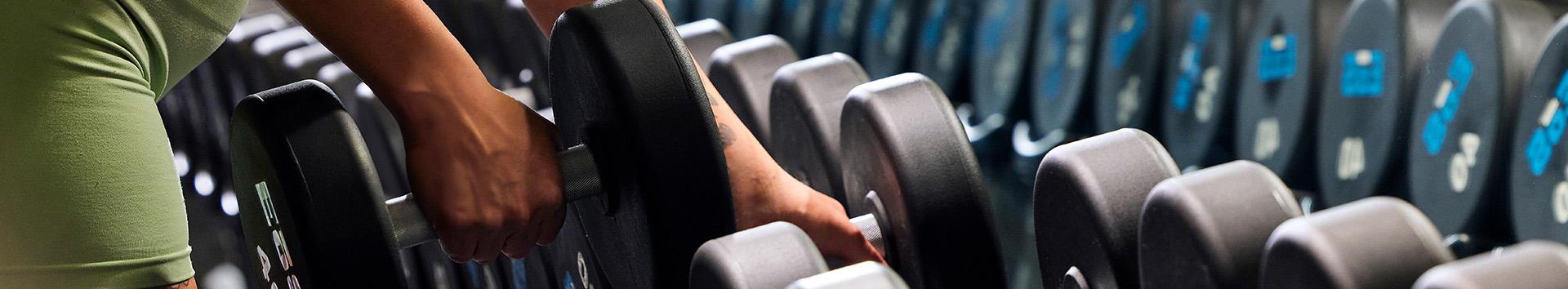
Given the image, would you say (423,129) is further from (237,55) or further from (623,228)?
(237,55)

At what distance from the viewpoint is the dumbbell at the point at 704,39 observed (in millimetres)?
1464

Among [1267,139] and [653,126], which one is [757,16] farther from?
[653,126]

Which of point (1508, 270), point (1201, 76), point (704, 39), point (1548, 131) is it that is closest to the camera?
point (1508, 270)

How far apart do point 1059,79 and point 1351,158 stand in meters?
0.41

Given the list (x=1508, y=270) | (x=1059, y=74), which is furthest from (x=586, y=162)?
(x=1059, y=74)

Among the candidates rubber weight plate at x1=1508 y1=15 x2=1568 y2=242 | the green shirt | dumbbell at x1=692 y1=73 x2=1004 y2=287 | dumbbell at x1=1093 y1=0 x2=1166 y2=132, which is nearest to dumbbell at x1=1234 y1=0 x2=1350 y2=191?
dumbbell at x1=1093 y1=0 x2=1166 y2=132

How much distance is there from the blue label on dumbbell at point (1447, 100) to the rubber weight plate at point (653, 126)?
75 centimetres

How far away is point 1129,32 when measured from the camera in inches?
65.3

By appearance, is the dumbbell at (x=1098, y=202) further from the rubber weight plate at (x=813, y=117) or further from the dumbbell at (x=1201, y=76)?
the dumbbell at (x=1201, y=76)

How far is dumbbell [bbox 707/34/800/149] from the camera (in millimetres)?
1230

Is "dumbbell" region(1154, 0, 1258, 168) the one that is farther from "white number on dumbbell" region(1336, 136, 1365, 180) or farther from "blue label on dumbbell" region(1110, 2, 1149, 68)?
"white number on dumbbell" region(1336, 136, 1365, 180)

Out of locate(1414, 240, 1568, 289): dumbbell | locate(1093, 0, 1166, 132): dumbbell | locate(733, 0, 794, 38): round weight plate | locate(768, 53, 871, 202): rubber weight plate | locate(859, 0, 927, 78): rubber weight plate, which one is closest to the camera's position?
locate(1414, 240, 1568, 289): dumbbell

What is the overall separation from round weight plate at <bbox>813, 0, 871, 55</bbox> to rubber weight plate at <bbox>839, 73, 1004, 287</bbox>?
105 centimetres

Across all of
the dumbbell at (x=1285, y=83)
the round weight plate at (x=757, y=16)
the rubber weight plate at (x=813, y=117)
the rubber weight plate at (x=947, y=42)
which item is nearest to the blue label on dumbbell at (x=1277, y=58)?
the dumbbell at (x=1285, y=83)
